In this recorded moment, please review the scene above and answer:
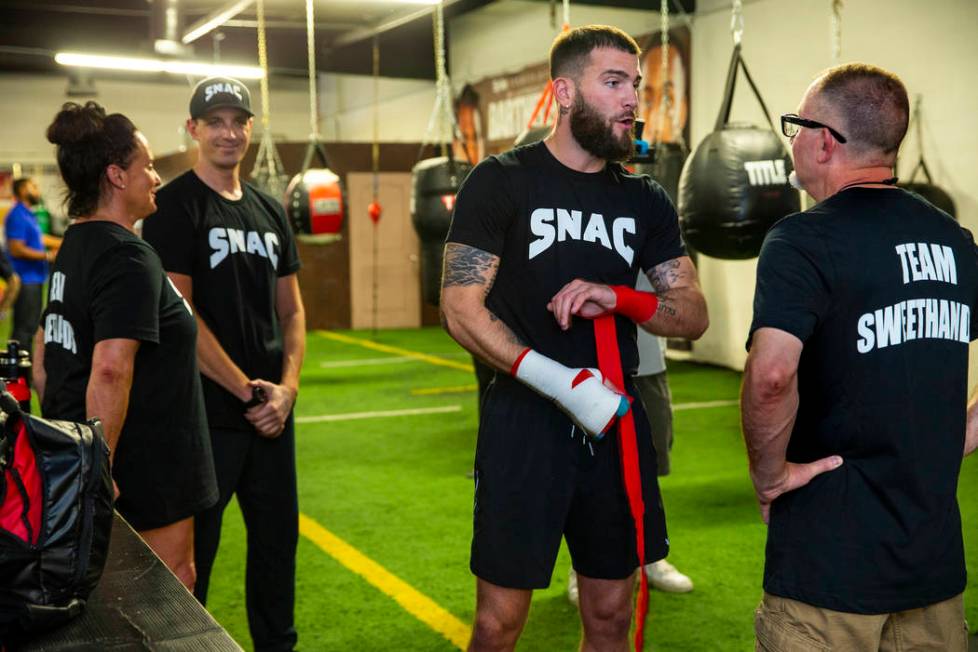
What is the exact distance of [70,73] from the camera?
655 inches

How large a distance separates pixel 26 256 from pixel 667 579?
6567 millimetres

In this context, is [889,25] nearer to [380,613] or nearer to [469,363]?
[469,363]

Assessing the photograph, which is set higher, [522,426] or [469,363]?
[522,426]

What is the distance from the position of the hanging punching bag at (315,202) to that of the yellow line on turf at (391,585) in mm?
3880

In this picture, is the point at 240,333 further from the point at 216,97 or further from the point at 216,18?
the point at 216,18

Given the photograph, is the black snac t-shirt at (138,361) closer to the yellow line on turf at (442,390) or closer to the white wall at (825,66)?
the yellow line on turf at (442,390)

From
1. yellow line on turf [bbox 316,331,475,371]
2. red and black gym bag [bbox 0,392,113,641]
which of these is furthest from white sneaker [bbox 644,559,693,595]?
yellow line on turf [bbox 316,331,475,371]

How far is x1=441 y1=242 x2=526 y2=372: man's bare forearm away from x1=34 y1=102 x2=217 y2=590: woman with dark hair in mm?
692

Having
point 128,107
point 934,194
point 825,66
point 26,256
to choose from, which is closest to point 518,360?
point 934,194

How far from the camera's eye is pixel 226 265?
9.26 ft

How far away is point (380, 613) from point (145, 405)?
1477 mm

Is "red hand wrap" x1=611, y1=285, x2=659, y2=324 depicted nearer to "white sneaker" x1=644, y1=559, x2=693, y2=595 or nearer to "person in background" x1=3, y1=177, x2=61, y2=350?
"white sneaker" x1=644, y1=559, x2=693, y2=595

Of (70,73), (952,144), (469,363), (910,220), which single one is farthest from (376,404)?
(70,73)

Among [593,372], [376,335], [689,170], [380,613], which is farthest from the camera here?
[376,335]
